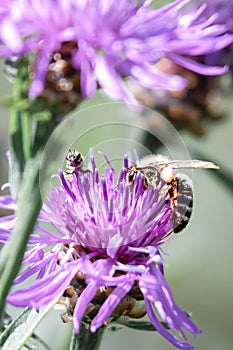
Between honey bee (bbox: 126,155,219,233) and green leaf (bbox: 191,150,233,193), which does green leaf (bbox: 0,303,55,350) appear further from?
green leaf (bbox: 191,150,233,193)

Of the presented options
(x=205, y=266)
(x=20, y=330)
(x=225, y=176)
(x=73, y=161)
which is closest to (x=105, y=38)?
(x=73, y=161)

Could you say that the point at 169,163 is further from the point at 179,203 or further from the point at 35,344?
the point at 35,344

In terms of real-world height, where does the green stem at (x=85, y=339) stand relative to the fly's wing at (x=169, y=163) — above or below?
below

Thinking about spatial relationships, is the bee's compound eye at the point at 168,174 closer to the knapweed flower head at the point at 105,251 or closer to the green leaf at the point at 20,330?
the knapweed flower head at the point at 105,251

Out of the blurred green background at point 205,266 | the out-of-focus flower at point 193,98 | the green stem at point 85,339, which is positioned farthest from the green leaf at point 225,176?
the green stem at point 85,339

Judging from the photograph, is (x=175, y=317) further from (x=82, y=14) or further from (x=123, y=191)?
(x=82, y=14)

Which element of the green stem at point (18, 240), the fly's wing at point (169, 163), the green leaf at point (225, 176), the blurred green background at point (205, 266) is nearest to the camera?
the green stem at point (18, 240)
